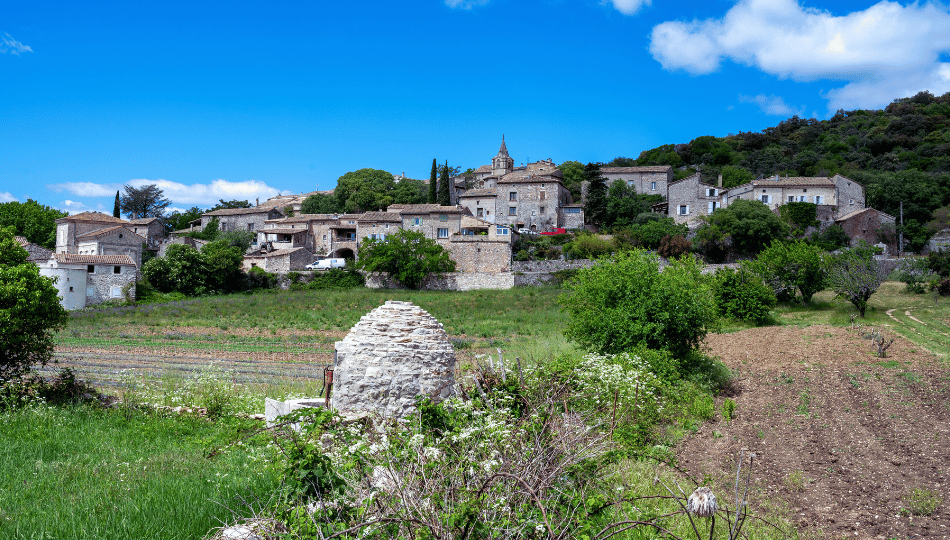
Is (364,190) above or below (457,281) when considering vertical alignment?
above

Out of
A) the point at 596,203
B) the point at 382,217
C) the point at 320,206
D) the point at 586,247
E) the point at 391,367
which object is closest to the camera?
the point at 391,367

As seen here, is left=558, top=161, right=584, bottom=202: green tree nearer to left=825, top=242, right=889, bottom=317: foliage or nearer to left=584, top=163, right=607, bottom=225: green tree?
left=584, top=163, right=607, bottom=225: green tree

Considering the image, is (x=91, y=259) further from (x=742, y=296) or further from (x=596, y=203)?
(x=596, y=203)

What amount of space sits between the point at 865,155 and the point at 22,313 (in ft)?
335

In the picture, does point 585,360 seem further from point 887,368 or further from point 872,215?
point 872,215

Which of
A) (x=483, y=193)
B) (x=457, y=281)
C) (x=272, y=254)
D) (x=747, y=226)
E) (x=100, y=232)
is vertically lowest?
(x=457, y=281)

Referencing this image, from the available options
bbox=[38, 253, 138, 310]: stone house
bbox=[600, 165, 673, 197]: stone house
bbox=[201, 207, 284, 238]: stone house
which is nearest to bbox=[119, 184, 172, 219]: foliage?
bbox=[201, 207, 284, 238]: stone house

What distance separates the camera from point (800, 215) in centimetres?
5784

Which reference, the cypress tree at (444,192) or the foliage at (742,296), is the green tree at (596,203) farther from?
the foliage at (742,296)

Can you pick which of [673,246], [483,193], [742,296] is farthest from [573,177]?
[742,296]

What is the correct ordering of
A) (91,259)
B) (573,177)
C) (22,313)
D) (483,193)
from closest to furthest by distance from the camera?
1. (22,313)
2. (91,259)
3. (483,193)
4. (573,177)

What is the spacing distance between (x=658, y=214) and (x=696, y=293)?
50.6 metres

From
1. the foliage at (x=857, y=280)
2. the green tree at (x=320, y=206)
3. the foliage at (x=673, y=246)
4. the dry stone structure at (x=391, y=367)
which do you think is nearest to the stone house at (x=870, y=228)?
the foliage at (x=673, y=246)

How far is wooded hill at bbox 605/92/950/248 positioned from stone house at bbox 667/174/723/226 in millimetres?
15491
